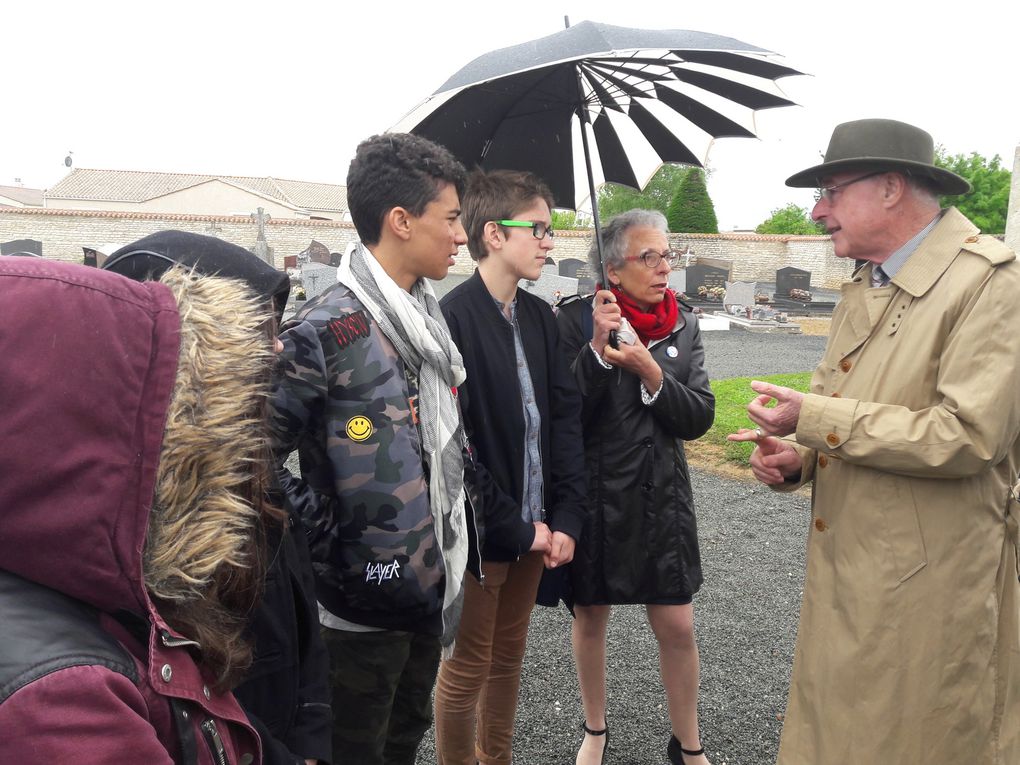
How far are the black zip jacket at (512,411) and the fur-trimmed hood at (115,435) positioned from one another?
4.60 feet

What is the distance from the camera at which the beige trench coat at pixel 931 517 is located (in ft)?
6.40

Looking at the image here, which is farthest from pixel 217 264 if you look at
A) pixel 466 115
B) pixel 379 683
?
pixel 466 115

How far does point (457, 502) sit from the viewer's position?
212 centimetres

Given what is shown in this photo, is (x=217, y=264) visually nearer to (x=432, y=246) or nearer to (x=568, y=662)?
(x=432, y=246)

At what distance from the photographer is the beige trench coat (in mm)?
1950

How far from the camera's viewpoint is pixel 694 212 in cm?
3444

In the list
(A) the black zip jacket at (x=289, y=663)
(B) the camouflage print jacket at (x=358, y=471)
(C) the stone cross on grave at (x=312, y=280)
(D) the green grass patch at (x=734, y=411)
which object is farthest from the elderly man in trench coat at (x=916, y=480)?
(C) the stone cross on grave at (x=312, y=280)

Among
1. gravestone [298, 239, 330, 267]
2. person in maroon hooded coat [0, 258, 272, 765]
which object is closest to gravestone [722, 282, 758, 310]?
gravestone [298, 239, 330, 267]

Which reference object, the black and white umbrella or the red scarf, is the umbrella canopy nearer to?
the black and white umbrella

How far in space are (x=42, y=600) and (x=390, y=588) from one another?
1.13 meters

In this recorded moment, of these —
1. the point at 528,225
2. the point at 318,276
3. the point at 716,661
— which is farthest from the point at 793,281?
the point at 528,225

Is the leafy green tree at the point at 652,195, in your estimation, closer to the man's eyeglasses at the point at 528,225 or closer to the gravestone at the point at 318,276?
the gravestone at the point at 318,276

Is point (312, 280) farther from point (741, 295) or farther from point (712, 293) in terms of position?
point (712, 293)

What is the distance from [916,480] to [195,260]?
188 centimetres
